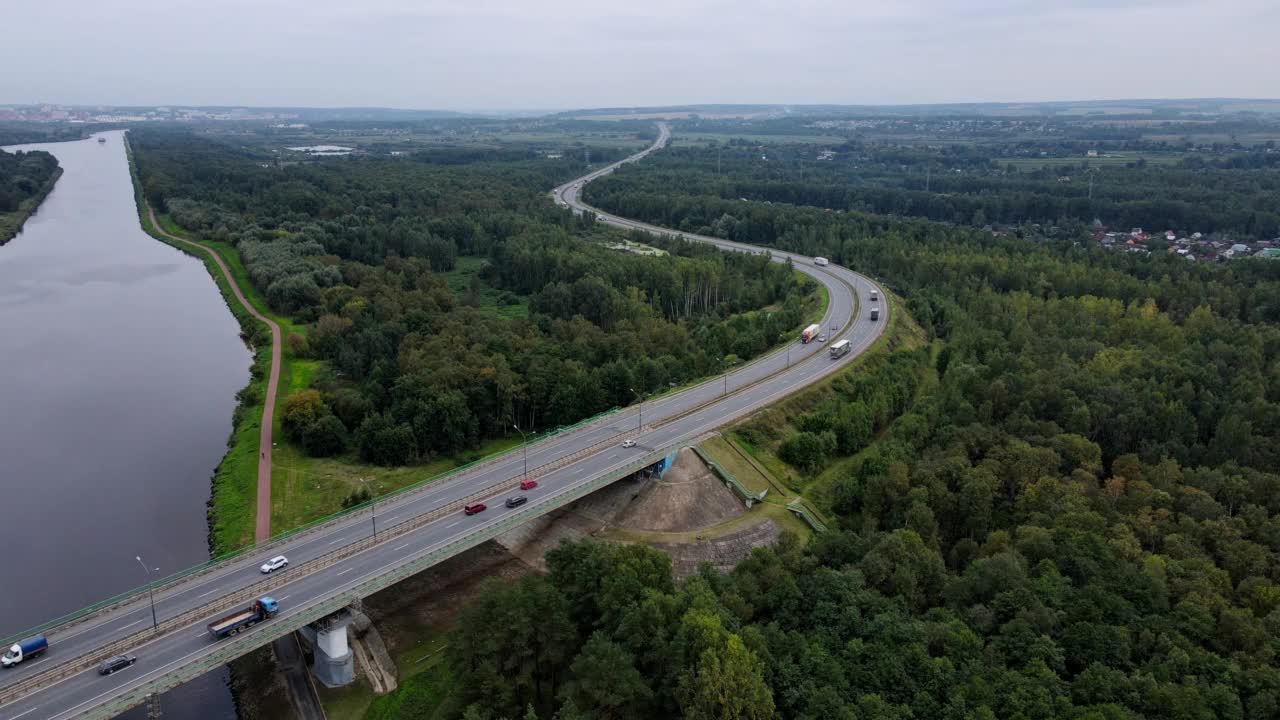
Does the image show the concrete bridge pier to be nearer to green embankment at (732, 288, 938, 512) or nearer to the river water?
the river water

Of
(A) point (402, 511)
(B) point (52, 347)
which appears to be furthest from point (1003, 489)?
(B) point (52, 347)

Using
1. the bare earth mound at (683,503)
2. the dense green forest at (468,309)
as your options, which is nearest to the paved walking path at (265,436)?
the dense green forest at (468,309)

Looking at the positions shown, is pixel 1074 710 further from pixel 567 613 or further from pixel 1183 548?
pixel 567 613

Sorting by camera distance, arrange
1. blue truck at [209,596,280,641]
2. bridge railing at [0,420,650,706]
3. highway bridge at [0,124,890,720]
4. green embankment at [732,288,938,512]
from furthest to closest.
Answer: green embankment at [732,288,938,512] < blue truck at [209,596,280,641] < highway bridge at [0,124,890,720] < bridge railing at [0,420,650,706]

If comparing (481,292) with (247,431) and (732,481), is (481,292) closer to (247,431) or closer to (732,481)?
(247,431)

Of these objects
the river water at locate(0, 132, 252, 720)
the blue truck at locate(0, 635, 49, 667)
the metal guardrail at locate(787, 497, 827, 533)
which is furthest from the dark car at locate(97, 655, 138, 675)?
the metal guardrail at locate(787, 497, 827, 533)

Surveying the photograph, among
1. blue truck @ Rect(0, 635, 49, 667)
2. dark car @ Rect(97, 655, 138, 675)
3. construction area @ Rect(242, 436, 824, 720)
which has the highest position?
blue truck @ Rect(0, 635, 49, 667)

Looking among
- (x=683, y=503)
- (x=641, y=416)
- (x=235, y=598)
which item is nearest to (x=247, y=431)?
(x=235, y=598)
